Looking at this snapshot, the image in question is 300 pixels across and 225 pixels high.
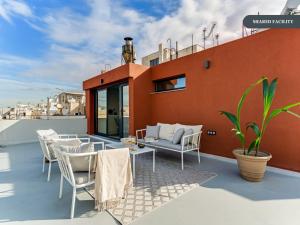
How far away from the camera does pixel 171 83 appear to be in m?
6.04

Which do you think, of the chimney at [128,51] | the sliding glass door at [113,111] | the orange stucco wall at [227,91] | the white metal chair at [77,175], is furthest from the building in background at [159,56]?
the white metal chair at [77,175]

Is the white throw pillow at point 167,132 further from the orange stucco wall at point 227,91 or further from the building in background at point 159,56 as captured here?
the building in background at point 159,56

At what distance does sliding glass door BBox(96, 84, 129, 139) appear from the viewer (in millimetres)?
6586

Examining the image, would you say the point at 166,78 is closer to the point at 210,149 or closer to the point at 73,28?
the point at 210,149

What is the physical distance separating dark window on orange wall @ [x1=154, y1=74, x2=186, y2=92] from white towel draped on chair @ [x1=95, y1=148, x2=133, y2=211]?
12.8 ft

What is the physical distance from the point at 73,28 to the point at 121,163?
623 cm

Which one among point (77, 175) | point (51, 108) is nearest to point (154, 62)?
point (51, 108)

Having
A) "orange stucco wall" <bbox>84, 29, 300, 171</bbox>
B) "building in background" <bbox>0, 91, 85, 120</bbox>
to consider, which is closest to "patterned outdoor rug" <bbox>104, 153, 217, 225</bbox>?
"orange stucco wall" <bbox>84, 29, 300, 171</bbox>

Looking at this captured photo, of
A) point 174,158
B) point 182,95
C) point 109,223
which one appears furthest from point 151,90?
point 109,223

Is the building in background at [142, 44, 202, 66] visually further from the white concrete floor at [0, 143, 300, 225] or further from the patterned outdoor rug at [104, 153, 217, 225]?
the white concrete floor at [0, 143, 300, 225]

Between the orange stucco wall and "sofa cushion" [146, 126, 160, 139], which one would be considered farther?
"sofa cushion" [146, 126, 160, 139]

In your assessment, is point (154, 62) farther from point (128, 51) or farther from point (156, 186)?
point (156, 186)

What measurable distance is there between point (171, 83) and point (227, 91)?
2189 millimetres

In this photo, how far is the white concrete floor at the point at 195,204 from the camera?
1.95 meters
